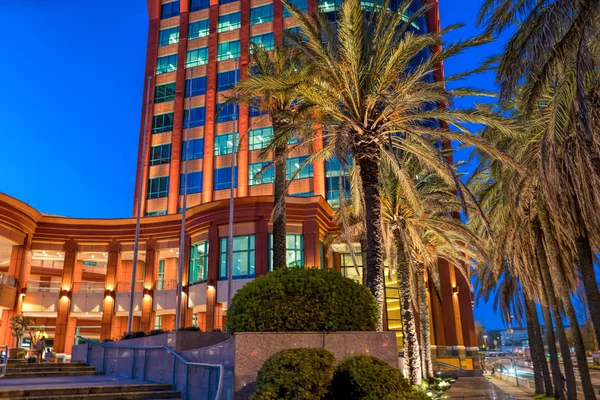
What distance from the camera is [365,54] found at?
48.3ft

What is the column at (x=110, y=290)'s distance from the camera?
121 ft

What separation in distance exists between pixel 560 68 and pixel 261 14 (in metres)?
42.5

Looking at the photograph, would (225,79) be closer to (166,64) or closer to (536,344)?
(166,64)

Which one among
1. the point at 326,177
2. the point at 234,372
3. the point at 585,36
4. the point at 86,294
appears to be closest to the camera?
the point at 234,372

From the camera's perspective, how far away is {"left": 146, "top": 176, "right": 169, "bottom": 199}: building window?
158ft

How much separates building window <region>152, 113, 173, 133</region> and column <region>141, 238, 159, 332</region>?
641 inches

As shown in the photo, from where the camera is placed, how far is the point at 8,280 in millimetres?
33500

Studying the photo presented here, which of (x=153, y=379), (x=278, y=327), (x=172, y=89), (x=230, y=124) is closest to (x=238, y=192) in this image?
(x=230, y=124)

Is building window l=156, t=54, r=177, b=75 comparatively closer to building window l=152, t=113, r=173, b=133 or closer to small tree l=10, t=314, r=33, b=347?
building window l=152, t=113, r=173, b=133

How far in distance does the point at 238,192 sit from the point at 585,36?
3685 cm

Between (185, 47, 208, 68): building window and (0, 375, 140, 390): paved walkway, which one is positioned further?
(185, 47, 208, 68): building window

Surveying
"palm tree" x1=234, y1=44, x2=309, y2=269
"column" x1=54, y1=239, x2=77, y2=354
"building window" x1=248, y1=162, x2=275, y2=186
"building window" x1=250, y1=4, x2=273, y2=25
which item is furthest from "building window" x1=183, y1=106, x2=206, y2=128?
"palm tree" x1=234, y1=44, x2=309, y2=269

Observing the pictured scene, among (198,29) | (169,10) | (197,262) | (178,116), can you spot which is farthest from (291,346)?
(169,10)

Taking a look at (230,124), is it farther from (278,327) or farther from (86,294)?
(278,327)
